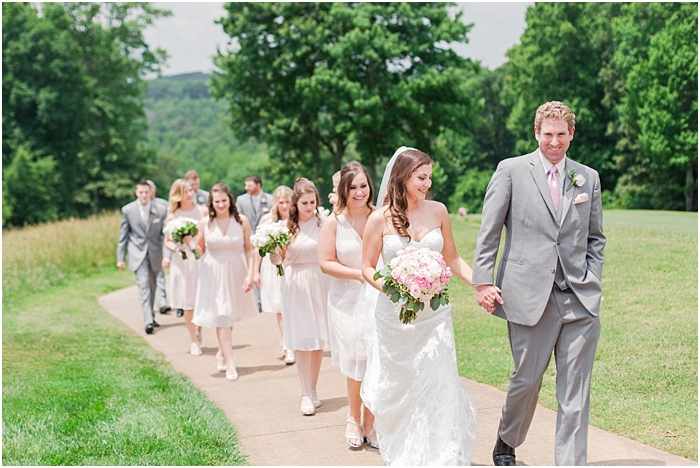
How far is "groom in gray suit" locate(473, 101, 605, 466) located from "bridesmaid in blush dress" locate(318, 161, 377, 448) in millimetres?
1424

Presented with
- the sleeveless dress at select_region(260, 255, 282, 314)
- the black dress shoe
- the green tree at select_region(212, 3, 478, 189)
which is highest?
the green tree at select_region(212, 3, 478, 189)

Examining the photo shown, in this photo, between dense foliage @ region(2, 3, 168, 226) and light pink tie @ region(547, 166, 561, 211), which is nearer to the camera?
light pink tie @ region(547, 166, 561, 211)

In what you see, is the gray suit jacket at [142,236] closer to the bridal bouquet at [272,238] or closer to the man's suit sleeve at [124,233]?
the man's suit sleeve at [124,233]

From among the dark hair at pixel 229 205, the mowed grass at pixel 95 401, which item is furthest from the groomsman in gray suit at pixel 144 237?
the dark hair at pixel 229 205

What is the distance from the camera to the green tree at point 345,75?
119 feet

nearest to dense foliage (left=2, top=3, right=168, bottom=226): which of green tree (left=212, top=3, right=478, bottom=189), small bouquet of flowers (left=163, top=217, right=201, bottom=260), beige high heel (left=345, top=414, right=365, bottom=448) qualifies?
green tree (left=212, top=3, right=478, bottom=189)

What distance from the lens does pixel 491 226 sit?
206 inches

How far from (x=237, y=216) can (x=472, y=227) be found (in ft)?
55.8

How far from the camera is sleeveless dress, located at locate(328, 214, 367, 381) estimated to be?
640 centimetres

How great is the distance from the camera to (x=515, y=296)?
5219 mm

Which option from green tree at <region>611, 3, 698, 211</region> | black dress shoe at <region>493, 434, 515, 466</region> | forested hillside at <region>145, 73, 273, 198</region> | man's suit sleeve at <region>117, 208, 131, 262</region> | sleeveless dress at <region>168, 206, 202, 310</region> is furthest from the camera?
forested hillside at <region>145, 73, 273, 198</region>

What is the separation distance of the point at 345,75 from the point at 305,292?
2971cm

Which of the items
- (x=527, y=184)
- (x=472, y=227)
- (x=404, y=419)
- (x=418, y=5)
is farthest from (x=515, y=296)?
(x=418, y=5)

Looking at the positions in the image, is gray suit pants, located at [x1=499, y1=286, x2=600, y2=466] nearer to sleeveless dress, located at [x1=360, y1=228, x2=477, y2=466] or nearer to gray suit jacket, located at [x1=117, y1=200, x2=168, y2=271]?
sleeveless dress, located at [x1=360, y1=228, x2=477, y2=466]
